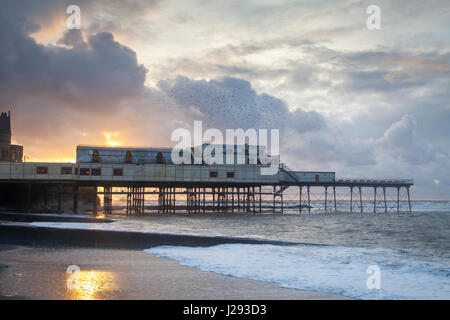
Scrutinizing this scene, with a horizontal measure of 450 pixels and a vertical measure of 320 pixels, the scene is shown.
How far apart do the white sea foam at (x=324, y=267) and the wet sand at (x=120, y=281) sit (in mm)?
909

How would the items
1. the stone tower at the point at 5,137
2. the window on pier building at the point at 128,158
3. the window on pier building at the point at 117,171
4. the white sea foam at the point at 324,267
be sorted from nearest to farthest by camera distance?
the white sea foam at the point at 324,267
the window on pier building at the point at 117,171
the window on pier building at the point at 128,158
the stone tower at the point at 5,137

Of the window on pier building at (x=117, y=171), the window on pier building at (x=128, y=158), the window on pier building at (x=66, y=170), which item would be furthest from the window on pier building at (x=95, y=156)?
the window on pier building at (x=66, y=170)

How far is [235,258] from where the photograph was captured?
16.2m

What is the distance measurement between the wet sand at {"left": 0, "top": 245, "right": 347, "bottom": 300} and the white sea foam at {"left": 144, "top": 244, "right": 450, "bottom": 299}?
0.91 m

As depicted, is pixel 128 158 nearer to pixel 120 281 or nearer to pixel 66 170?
pixel 66 170

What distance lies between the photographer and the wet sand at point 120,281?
9914mm

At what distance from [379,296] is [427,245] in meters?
16.5

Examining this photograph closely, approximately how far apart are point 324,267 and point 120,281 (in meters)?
7.42

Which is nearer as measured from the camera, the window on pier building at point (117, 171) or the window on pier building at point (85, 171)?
the window on pier building at point (85, 171)

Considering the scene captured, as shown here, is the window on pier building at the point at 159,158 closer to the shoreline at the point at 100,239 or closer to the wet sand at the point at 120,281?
the shoreline at the point at 100,239

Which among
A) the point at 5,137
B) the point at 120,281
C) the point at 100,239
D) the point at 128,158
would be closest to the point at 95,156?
the point at 128,158

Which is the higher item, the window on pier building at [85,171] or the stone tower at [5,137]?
the stone tower at [5,137]
